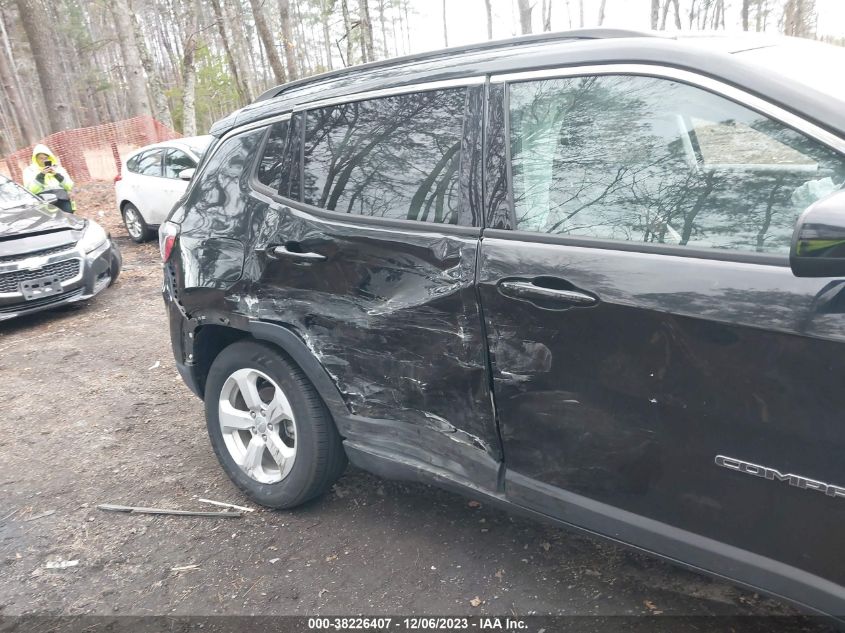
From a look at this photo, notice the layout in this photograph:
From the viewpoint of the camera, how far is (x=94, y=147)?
19250mm

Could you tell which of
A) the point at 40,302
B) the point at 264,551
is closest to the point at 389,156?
the point at 264,551

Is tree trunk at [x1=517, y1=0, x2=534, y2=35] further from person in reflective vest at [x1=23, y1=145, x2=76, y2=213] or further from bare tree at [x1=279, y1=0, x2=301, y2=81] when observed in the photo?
person in reflective vest at [x1=23, y1=145, x2=76, y2=213]

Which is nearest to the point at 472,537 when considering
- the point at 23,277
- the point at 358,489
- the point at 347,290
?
the point at 358,489

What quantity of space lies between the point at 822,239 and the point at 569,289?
699mm

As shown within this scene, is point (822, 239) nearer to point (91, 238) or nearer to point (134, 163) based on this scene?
point (91, 238)

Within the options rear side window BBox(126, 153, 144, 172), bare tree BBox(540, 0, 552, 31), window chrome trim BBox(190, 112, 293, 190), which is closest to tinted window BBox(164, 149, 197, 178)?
rear side window BBox(126, 153, 144, 172)

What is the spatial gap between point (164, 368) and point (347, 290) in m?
3.24

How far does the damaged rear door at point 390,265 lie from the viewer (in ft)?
7.54

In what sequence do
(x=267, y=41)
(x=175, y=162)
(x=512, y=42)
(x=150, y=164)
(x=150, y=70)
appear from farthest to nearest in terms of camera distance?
(x=150, y=70), (x=267, y=41), (x=150, y=164), (x=175, y=162), (x=512, y=42)

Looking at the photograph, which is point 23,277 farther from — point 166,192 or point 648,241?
point 648,241

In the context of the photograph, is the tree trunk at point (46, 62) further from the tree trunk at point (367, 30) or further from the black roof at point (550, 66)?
the black roof at point (550, 66)

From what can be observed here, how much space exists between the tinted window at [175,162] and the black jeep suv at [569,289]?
7216mm

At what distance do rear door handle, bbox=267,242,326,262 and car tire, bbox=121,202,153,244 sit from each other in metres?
8.52

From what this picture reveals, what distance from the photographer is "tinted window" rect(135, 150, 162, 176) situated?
10.1 meters
